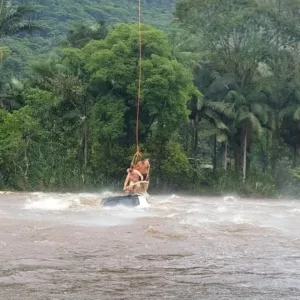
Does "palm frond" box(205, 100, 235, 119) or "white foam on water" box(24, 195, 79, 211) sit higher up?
"palm frond" box(205, 100, 235, 119)

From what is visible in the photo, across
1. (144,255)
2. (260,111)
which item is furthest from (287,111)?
(144,255)

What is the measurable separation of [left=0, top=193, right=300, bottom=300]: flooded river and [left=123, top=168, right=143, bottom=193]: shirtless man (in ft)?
6.71

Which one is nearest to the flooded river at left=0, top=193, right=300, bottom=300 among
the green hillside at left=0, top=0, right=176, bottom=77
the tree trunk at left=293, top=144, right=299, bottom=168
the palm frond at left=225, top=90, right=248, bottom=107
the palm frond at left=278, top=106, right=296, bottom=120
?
the palm frond at left=225, top=90, right=248, bottom=107

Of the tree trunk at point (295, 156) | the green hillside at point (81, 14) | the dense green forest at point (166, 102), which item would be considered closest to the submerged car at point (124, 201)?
the dense green forest at point (166, 102)

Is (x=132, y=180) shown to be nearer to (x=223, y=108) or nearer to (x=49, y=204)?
(x=49, y=204)

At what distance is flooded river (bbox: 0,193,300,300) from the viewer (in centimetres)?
922

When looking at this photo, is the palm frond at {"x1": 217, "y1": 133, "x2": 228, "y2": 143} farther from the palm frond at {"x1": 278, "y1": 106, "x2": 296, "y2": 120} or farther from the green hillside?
the green hillside

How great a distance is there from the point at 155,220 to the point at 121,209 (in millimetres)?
2266

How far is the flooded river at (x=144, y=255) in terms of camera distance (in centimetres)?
922

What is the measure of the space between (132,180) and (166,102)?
7.43 meters

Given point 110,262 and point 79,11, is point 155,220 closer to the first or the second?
point 110,262

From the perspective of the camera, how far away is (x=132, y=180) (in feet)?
73.0

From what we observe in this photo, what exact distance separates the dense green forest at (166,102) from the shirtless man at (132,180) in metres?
6.63

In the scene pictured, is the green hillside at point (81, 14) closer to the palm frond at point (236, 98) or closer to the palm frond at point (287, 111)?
the palm frond at point (236, 98)
